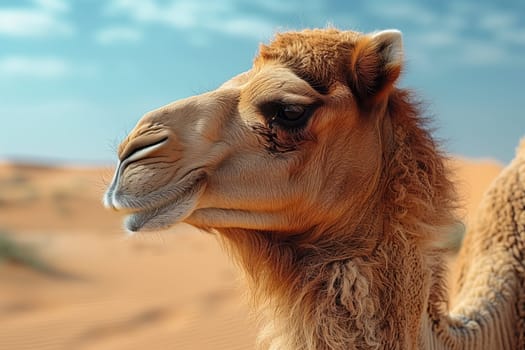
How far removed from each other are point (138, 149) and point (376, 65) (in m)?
0.93

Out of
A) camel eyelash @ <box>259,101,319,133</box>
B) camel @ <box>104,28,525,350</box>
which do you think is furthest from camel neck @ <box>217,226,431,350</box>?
camel eyelash @ <box>259,101,319,133</box>

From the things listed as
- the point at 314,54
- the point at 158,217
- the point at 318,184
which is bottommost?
the point at 158,217

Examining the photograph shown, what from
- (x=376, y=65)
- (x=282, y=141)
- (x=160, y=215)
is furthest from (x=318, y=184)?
(x=160, y=215)

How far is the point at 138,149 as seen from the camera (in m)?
2.21

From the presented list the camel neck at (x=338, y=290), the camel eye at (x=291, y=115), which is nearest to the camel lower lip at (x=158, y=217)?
the camel neck at (x=338, y=290)

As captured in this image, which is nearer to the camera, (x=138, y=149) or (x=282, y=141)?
(x=138, y=149)

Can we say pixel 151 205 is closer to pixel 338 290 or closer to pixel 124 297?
pixel 338 290

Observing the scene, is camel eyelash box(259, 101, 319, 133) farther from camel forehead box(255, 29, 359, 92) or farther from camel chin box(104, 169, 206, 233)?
camel chin box(104, 169, 206, 233)

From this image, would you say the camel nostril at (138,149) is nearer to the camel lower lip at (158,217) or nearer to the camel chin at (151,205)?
the camel chin at (151,205)

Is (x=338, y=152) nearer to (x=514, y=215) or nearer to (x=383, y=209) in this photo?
(x=383, y=209)

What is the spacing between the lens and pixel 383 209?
8.04 ft

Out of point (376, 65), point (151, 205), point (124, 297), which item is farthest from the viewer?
point (124, 297)

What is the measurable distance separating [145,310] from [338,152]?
748 cm

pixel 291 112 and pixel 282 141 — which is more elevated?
pixel 291 112
